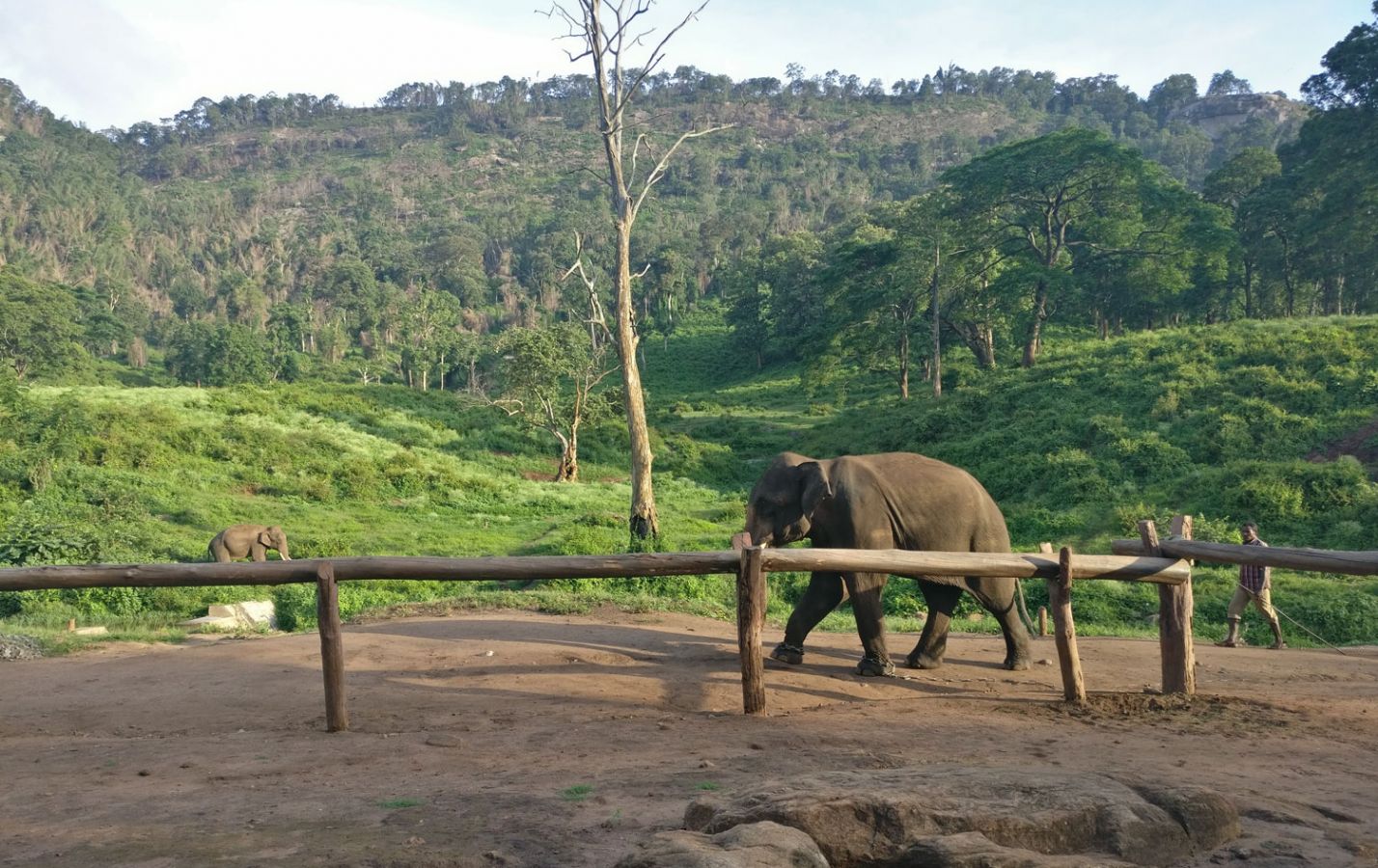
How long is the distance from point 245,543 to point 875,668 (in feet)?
46.0

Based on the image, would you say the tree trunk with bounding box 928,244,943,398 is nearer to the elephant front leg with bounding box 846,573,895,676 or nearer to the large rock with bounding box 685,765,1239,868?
the elephant front leg with bounding box 846,573,895,676

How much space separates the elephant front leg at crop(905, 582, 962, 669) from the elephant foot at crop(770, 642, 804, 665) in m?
1.13

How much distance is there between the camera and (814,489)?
34.4 feet

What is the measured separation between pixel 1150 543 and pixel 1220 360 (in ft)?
86.0

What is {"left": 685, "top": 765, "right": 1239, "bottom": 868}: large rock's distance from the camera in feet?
14.9

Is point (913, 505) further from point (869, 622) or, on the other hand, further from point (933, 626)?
point (869, 622)

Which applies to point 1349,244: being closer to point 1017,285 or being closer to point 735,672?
point 1017,285

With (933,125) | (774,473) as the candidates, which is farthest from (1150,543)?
(933,125)

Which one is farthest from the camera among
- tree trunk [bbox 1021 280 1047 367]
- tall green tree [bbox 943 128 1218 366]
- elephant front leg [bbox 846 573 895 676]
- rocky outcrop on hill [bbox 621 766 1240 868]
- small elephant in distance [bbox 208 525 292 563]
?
tall green tree [bbox 943 128 1218 366]

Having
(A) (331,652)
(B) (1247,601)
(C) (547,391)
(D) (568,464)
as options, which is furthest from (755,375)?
(A) (331,652)

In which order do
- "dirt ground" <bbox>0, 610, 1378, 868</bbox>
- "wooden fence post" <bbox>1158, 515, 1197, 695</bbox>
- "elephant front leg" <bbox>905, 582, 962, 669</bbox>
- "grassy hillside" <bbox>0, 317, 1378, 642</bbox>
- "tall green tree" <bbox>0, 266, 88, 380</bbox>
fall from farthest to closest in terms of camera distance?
"tall green tree" <bbox>0, 266, 88, 380</bbox>, "grassy hillside" <bbox>0, 317, 1378, 642</bbox>, "elephant front leg" <bbox>905, 582, 962, 669</bbox>, "wooden fence post" <bbox>1158, 515, 1197, 695</bbox>, "dirt ground" <bbox>0, 610, 1378, 868</bbox>

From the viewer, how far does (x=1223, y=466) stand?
76.3 feet

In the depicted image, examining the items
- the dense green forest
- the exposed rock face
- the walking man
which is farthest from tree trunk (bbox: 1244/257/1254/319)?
the exposed rock face

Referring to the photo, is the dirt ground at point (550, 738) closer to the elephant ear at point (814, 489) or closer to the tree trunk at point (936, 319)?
the elephant ear at point (814, 489)
